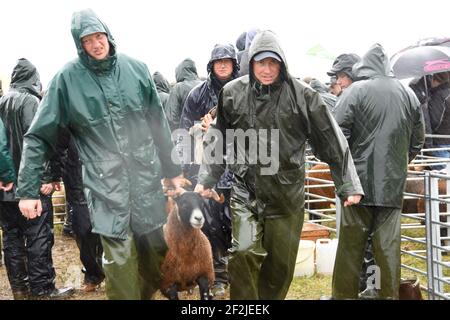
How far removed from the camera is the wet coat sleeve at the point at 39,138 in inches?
162

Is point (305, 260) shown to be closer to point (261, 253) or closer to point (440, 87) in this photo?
point (261, 253)

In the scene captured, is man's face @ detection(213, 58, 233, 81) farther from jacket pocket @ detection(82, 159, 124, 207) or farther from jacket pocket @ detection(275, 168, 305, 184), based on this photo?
jacket pocket @ detection(82, 159, 124, 207)

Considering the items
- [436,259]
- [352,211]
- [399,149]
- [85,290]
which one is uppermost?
[399,149]

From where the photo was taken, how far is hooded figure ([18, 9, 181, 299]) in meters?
4.05

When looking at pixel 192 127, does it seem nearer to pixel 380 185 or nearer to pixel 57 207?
pixel 380 185

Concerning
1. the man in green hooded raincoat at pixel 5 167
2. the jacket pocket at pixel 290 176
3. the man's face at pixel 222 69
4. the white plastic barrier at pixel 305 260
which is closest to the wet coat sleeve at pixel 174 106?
the man's face at pixel 222 69

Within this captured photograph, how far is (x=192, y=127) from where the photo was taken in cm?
614

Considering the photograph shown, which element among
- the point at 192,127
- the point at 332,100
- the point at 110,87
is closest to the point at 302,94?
the point at 110,87

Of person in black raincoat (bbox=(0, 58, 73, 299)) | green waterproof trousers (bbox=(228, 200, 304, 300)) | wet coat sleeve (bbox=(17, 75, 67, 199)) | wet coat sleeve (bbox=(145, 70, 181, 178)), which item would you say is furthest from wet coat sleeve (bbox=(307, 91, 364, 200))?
person in black raincoat (bbox=(0, 58, 73, 299))

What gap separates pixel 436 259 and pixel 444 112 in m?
5.05

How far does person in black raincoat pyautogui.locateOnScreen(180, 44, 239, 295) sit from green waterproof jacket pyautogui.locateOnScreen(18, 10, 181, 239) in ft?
6.40

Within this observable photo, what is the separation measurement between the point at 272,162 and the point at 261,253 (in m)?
0.69

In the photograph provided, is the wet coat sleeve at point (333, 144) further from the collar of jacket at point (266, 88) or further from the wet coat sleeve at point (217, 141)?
the wet coat sleeve at point (217, 141)
